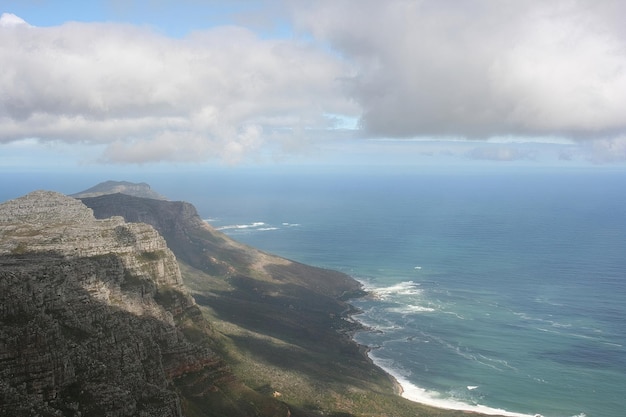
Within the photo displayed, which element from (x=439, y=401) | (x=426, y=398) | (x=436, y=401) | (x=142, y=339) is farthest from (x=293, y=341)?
(x=142, y=339)

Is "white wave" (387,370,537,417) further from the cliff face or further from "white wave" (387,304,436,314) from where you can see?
"white wave" (387,304,436,314)

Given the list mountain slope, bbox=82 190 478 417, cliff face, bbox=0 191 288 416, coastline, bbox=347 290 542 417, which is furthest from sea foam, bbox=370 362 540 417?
cliff face, bbox=0 191 288 416

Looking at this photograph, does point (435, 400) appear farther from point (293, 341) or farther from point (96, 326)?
point (96, 326)

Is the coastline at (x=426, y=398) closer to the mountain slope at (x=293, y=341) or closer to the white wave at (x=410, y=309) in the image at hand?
the mountain slope at (x=293, y=341)

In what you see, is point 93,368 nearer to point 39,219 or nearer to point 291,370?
point 291,370

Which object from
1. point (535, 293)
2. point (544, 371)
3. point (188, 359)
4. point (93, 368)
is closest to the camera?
point (93, 368)

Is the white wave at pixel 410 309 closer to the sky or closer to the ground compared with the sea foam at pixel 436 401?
closer to the sky

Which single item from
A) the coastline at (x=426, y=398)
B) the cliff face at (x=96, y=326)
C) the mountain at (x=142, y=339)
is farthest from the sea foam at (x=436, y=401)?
the cliff face at (x=96, y=326)

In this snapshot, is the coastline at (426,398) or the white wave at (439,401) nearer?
the coastline at (426,398)

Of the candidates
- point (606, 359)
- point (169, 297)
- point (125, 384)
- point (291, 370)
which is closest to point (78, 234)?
point (169, 297)
